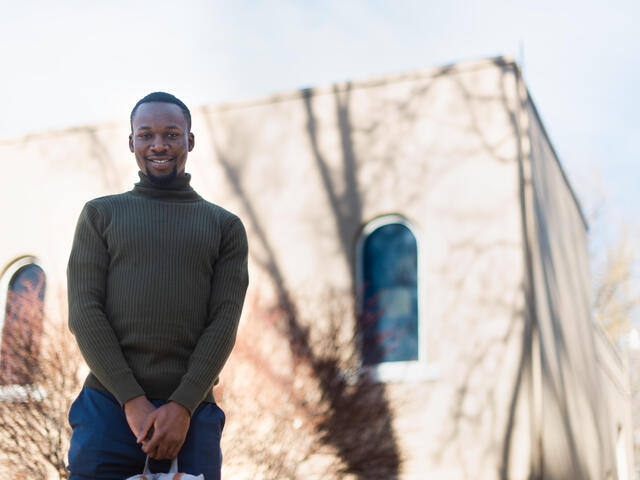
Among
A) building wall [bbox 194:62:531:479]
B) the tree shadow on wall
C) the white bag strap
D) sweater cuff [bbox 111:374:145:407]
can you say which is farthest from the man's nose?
building wall [bbox 194:62:531:479]

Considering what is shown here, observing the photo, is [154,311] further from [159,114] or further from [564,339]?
[564,339]

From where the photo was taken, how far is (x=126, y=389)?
6.29 ft

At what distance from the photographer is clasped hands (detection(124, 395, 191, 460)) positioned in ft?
6.09

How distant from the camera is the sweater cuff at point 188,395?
192 centimetres

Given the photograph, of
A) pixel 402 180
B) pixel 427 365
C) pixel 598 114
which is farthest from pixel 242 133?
pixel 598 114

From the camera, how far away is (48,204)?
10227 millimetres

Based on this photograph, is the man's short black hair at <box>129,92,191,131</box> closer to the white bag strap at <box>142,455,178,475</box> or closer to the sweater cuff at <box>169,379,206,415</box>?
the sweater cuff at <box>169,379,206,415</box>

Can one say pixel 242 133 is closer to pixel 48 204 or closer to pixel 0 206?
pixel 48 204

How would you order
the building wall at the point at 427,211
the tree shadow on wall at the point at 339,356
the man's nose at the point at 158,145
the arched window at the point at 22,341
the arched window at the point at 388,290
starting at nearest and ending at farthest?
the man's nose at the point at 158,145, the arched window at the point at 22,341, the tree shadow on wall at the point at 339,356, the building wall at the point at 427,211, the arched window at the point at 388,290

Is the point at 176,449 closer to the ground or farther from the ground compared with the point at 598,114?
closer to the ground

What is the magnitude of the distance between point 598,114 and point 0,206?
28483 millimetres

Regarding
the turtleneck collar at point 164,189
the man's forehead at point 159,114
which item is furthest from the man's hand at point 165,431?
the man's forehead at point 159,114

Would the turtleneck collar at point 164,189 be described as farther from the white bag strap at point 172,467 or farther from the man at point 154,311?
the white bag strap at point 172,467

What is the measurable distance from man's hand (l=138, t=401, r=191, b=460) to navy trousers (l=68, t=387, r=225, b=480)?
0.18 feet
